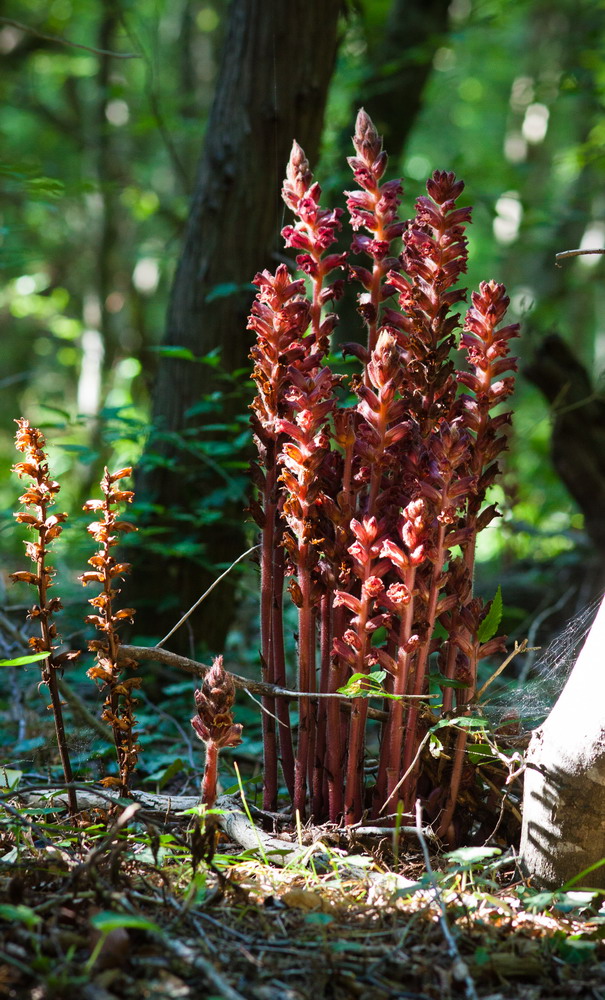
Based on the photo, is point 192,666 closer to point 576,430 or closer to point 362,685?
point 362,685

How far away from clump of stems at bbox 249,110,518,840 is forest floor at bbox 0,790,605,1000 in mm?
224

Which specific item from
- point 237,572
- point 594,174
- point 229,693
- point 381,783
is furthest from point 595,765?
point 594,174

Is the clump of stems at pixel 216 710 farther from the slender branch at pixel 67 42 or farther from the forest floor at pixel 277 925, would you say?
the slender branch at pixel 67 42

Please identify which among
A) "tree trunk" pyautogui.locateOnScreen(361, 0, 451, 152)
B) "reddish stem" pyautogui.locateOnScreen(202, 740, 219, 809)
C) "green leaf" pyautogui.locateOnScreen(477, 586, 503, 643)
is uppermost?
A: "tree trunk" pyautogui.locateOnScreen(361, 0, 451, 152)

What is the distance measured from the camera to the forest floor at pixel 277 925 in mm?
1346

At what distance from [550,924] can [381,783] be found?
1.65 feet

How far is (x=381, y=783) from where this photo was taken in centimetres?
204

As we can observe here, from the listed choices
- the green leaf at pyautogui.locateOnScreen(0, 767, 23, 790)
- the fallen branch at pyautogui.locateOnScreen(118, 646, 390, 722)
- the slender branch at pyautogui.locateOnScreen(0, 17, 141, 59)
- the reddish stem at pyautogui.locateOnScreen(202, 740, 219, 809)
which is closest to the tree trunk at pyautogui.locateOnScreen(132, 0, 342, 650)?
the slender branch at pyautogui.locateOnScreen(0, 17, 141, 59)

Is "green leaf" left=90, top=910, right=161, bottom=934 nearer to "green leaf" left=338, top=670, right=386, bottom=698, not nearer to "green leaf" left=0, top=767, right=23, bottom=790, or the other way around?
"green leaf" left=338, top=670, right=386, bottom=698

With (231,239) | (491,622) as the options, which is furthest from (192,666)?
(231,239)

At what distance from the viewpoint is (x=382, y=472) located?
197 centimetres

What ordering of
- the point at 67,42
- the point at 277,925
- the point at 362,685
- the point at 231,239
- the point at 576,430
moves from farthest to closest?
the point at 576,430 → the point at 231,239 → the point at 67,42 → the point at 362,685 → the point at 277,925

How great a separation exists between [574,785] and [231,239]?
309cm

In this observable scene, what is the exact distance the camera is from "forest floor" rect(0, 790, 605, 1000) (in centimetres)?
135
